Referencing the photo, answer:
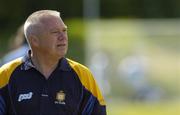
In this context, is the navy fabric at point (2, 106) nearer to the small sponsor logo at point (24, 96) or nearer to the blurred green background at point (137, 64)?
the small sponsor logo at point (24, 96)

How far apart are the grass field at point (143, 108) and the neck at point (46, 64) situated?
1150cm

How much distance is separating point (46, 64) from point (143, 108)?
13.3 meters

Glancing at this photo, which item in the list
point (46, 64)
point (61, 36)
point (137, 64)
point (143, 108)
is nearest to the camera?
point (61, 36)

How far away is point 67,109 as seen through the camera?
781 centimetres

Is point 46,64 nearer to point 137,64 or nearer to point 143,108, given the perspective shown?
point 143,108

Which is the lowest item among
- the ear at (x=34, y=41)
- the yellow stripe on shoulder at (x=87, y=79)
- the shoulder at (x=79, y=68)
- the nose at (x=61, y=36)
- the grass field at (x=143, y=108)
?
the grass field at (x=143, y=108)

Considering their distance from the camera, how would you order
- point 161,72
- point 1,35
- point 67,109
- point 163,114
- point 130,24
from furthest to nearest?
point 1,35, point 130,24, point 161,72, point 163,114, point 67,109

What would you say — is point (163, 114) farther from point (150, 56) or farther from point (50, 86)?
point (50, 86)

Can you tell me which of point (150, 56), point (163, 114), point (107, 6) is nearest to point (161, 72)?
point (150, 56)

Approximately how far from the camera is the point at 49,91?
7.86 metres

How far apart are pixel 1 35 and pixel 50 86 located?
1282 inches

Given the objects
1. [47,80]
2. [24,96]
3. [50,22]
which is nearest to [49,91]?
[47,80]

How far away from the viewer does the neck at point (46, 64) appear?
7.90 m

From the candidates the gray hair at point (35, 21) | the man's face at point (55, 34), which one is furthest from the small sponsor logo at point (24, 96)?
the gray hair at point (35, 21)
